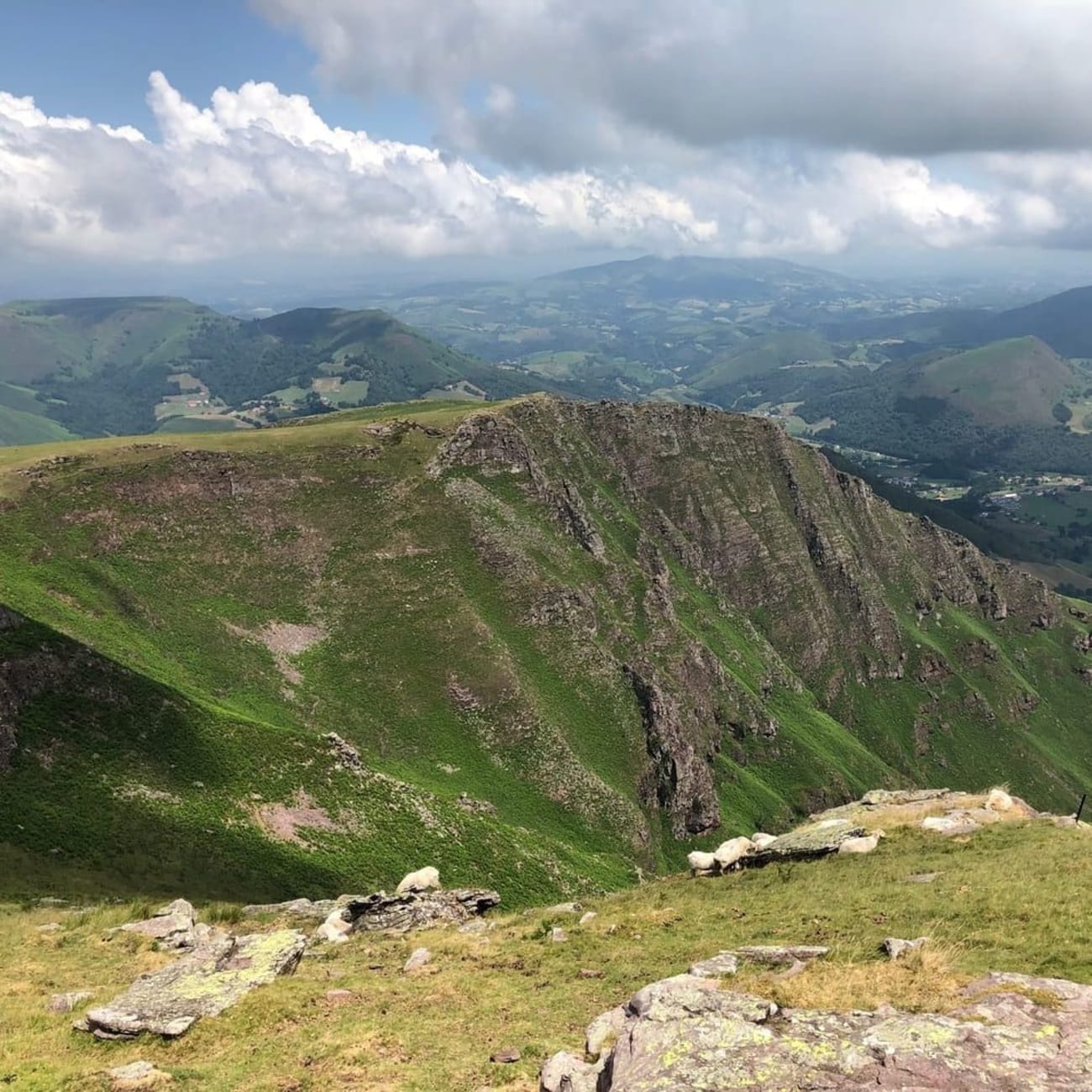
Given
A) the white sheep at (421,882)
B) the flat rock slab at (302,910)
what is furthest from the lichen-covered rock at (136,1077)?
the white sheep at (421,882)

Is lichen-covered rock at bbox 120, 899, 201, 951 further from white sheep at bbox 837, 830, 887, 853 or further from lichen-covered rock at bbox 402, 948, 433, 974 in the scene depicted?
white sheep at bbox 837, 830, 887, 853

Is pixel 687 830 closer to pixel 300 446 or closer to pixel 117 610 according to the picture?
pixel 117 610

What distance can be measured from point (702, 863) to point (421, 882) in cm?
1912

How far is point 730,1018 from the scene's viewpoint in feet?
61.9

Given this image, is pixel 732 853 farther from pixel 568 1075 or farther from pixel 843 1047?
pixel 843 1047

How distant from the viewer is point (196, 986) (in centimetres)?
2714

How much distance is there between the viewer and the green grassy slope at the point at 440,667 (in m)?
62.9

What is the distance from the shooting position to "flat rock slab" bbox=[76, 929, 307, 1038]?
78.9 ft

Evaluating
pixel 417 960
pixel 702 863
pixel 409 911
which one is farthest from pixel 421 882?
pixel 702 863

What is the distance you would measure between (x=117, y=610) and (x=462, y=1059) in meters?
84.2

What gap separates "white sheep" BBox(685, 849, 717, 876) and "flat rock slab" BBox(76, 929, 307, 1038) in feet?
83.8

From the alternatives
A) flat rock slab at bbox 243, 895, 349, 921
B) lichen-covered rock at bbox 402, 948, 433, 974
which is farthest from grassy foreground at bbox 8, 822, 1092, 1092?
flat rock slab at bbox 243, 895, 349, 921

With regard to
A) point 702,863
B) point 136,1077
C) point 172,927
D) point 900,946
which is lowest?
point 702,863

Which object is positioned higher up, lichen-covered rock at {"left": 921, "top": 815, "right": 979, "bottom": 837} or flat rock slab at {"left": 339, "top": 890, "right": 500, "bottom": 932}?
lichen-covered rock at {"left": 921, "top": 815, "right": 979, "bottom": 837}
